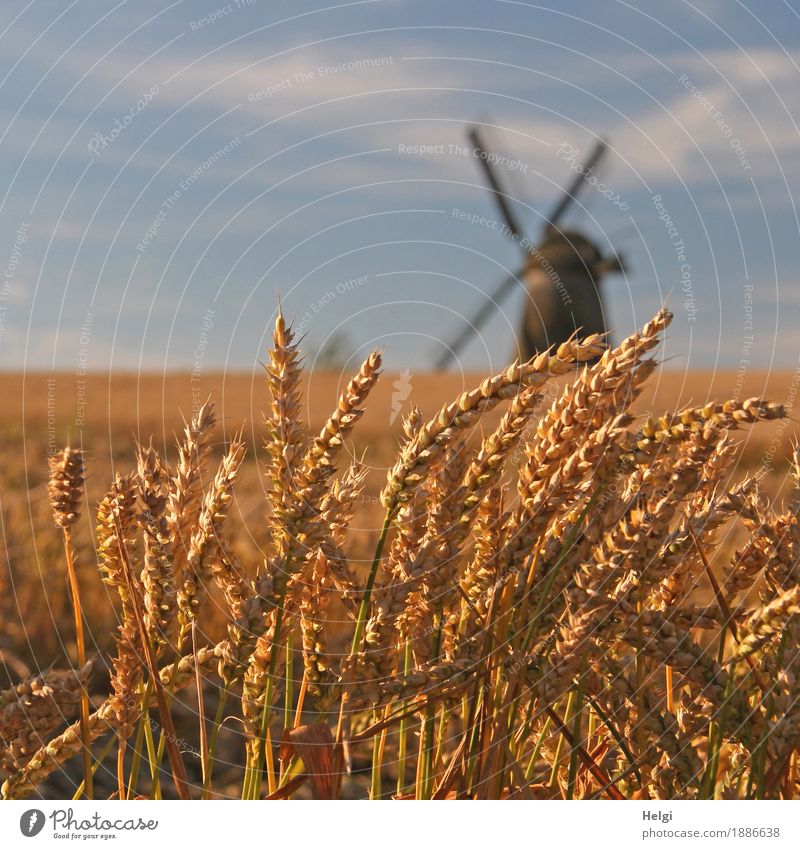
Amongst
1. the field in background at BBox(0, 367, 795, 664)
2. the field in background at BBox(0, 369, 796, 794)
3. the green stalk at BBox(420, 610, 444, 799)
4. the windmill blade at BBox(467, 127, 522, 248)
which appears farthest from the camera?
the windmill blade at BBox(467, 127, 522, 248)

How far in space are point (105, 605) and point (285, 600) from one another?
4.55m

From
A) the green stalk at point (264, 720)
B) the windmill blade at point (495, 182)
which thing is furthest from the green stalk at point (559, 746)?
the windmill blade at point (495, 182)

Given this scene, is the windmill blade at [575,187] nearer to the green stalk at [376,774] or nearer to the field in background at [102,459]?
the field in background at [102,459]

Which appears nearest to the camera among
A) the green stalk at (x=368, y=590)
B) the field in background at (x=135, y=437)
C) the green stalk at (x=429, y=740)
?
the green stalk at (x=368, y=590)

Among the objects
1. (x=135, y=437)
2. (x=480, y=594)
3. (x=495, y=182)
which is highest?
(x=495, y=182)

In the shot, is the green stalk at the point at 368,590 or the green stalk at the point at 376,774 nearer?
the green stalk at the point at 368,590

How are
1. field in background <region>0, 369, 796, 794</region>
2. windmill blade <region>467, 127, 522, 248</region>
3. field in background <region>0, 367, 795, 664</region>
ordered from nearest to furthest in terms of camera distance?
field in background <region>0, 369, 796, 794</region> < field in background <region>0, 367, 795, 664</region> < windmill blade <region>467, 127, 522, 248</region>

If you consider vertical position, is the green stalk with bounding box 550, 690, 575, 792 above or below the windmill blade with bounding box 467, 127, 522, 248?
below

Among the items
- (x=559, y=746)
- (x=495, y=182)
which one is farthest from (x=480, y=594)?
(x=495, y=182)

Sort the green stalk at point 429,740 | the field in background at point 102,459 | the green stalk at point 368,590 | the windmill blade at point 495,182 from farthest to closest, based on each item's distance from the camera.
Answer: the windmill blade at point 495,182
the field in background at point 102,459
the green stalk at point 429,740
the green stalk at point 368,590
